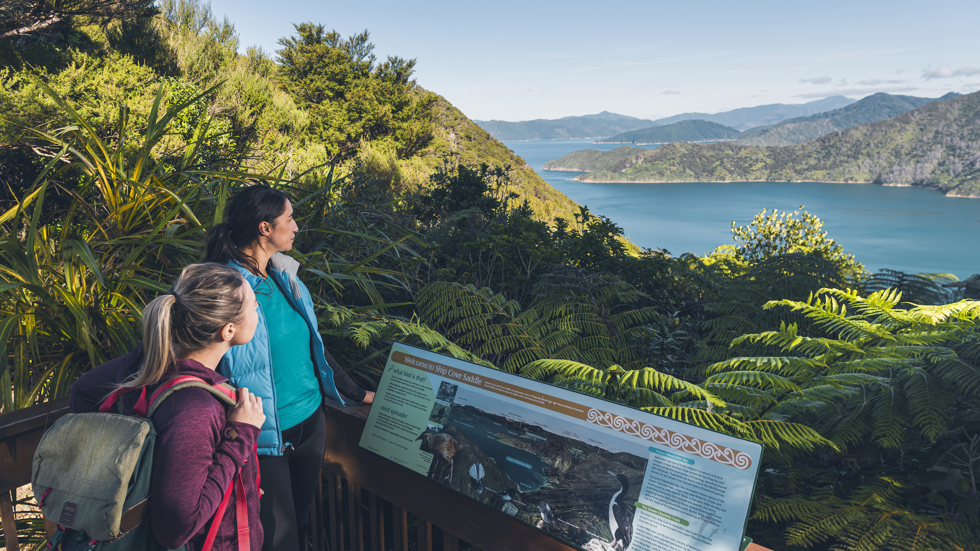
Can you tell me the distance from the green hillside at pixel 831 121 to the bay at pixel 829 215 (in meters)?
83.0

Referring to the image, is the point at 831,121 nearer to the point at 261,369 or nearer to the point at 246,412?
the point at 261,369

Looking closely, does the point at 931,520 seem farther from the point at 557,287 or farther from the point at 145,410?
the point at 557,287

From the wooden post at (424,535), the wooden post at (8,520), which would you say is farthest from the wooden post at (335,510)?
the wooden post at (8,520)

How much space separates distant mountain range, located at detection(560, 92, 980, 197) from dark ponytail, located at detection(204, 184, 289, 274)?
9366cm

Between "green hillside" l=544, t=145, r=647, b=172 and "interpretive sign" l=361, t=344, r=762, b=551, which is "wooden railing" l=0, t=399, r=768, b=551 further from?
"green hillside" l=544, t=145, r=647, b=172

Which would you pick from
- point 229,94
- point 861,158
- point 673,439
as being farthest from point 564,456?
point 861,158

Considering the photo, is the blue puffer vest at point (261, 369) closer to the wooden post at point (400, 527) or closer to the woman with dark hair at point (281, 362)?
the woman with dark hair at point (281, 362)

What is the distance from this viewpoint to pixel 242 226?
1734 millimetres

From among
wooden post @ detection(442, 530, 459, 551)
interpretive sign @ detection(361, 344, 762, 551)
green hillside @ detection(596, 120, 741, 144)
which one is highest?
green hillside @ detection(596, 120, 741, 144)

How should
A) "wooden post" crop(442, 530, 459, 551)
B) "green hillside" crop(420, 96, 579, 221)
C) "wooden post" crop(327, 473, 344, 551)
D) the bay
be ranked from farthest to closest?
the bay → "green hillside" crop(420, 96, 579, 221) → "wooden post" crop(327, 473, 344, 551) → "wooden post" crop(442, 530, 459, 551)

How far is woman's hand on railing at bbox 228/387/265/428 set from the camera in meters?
1.22

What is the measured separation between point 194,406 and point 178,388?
55mm

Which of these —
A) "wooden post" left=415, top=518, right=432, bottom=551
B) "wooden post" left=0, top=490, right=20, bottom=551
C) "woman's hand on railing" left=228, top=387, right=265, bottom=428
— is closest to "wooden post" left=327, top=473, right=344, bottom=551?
"wooden post" left=415, top=518, right=432, bottom=551

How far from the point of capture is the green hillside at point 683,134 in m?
185
